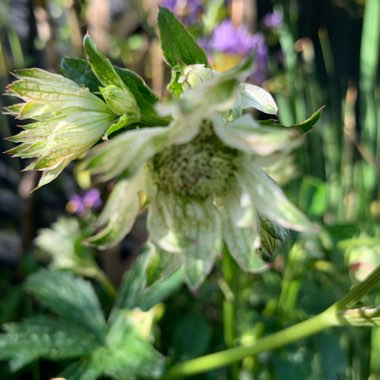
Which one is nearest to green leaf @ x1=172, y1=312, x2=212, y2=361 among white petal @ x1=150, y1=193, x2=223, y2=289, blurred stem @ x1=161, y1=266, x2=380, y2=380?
blurred stem @ x1=161, y1=266, x2=380, y2=380

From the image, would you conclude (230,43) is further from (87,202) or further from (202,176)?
(202,176)

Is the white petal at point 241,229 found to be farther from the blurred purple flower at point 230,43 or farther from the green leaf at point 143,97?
the blurred purple flower at point 230,43

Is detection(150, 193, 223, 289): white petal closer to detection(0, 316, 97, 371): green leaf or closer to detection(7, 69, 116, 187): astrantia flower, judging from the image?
detection(7, 69, 116, 187): astrantia flower

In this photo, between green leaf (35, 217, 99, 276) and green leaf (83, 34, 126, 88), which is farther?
green leaf (35, 217, 99, 276)

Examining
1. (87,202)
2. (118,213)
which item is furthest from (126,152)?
(87,202)

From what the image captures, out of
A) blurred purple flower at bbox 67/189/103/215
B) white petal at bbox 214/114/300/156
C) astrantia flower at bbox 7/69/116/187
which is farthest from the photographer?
blurred purple flower at bbox 67/189/103/215

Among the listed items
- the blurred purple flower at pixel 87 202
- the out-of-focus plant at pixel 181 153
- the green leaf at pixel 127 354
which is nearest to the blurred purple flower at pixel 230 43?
the blurred purple flower at pixel 87 202

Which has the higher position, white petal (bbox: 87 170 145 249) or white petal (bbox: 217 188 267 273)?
white petal (bbox: 87 170 145 249)
